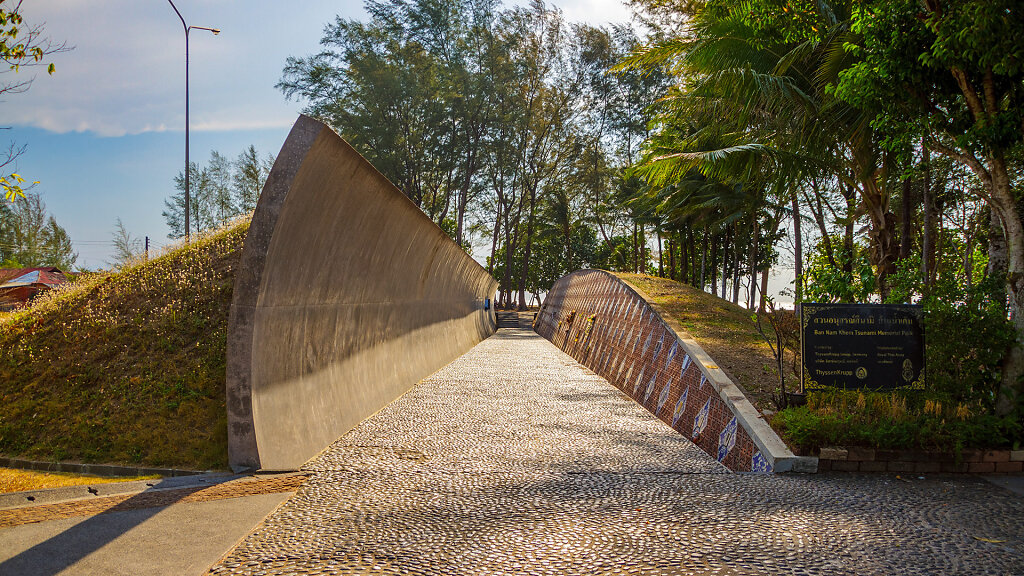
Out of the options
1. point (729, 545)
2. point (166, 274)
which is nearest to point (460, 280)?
point (166, 274)

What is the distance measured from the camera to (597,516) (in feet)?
13.3

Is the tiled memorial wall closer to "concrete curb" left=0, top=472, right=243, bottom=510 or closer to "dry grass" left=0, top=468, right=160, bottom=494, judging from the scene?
"concrete curb" left=0, top=472, right=243, bottom=510

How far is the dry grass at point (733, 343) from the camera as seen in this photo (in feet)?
24.3

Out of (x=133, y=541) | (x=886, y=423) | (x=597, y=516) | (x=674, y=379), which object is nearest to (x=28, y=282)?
(x=133, y=541)

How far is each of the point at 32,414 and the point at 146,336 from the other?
4.08 ft

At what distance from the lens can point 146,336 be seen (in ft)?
21.3

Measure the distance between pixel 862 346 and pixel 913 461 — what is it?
57.9 inches

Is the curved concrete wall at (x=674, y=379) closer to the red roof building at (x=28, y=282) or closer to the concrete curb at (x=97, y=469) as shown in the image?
the concrete curb at (x=97, y=469)

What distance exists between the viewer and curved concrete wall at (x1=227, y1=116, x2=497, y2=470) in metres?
4.86

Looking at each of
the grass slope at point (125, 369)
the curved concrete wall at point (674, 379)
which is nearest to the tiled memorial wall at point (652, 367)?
the curved concrete wall at point (674, 379)

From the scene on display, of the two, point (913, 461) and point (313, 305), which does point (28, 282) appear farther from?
point (913, 461)

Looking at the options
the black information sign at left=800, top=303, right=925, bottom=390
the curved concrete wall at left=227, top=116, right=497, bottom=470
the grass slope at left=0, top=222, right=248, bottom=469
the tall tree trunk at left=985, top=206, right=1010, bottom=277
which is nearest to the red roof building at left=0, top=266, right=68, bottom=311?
the grass slope at left=0, top=222, right=248, bottom=469

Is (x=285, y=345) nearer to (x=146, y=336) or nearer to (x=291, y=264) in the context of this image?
(x=291, y=264)

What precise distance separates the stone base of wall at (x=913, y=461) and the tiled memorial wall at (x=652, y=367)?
2.28ft
